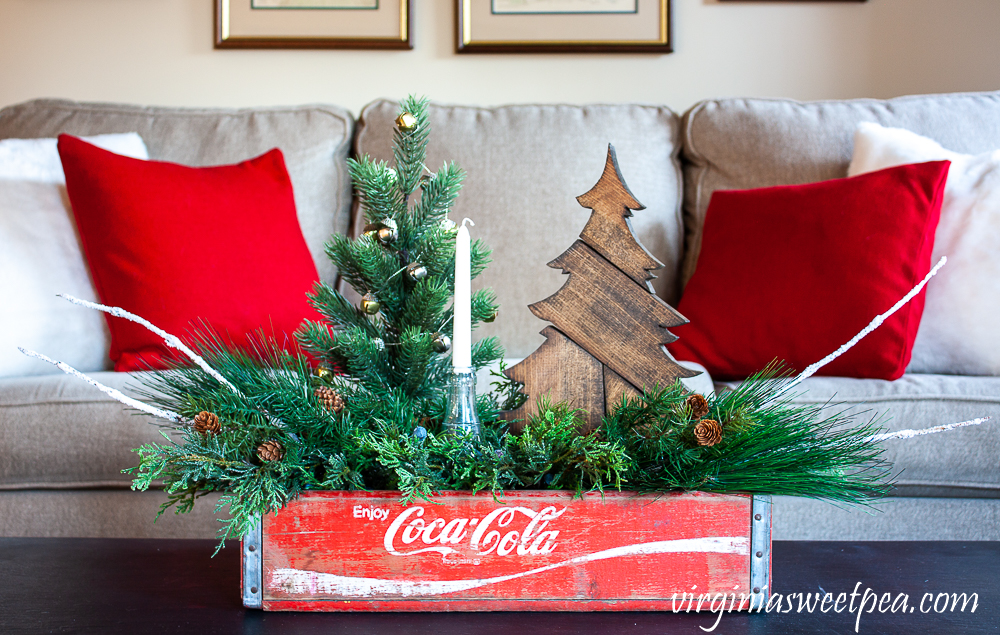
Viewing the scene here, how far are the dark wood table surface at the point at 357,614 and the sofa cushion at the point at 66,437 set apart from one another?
36 cm

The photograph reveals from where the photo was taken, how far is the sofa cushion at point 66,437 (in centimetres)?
104

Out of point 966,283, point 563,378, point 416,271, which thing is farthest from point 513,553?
point 966,283

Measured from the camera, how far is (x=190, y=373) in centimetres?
57

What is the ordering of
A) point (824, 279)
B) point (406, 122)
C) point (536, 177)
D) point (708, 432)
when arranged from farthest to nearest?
point (536, 177)
point (824, 279)
point (406, 122)
point (708, 432)

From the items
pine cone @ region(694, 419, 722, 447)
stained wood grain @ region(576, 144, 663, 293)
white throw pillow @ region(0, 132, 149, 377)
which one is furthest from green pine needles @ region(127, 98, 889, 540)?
white throw pillow @ region(0, 132, 149, 377)

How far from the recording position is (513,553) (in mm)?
521

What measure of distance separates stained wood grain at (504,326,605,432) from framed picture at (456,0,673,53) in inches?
66.6

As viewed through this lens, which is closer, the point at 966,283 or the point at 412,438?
the point at 412,438

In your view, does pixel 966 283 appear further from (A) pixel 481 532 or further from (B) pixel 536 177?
(A) pixel 481 532

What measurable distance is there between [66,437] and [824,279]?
125cm

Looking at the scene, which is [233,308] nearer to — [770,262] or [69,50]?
[770,262]

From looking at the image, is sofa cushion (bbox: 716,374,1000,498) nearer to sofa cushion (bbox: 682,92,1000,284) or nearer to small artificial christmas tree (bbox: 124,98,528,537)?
sofa cushion (bbox: 682,92,1000,284)

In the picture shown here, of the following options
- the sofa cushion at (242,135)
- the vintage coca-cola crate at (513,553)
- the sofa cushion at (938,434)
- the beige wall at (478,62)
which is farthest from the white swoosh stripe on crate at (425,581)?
the beige wall at (478,62)

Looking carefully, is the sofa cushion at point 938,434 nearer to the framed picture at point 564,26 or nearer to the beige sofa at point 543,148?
the beige sofa at point 543,148
